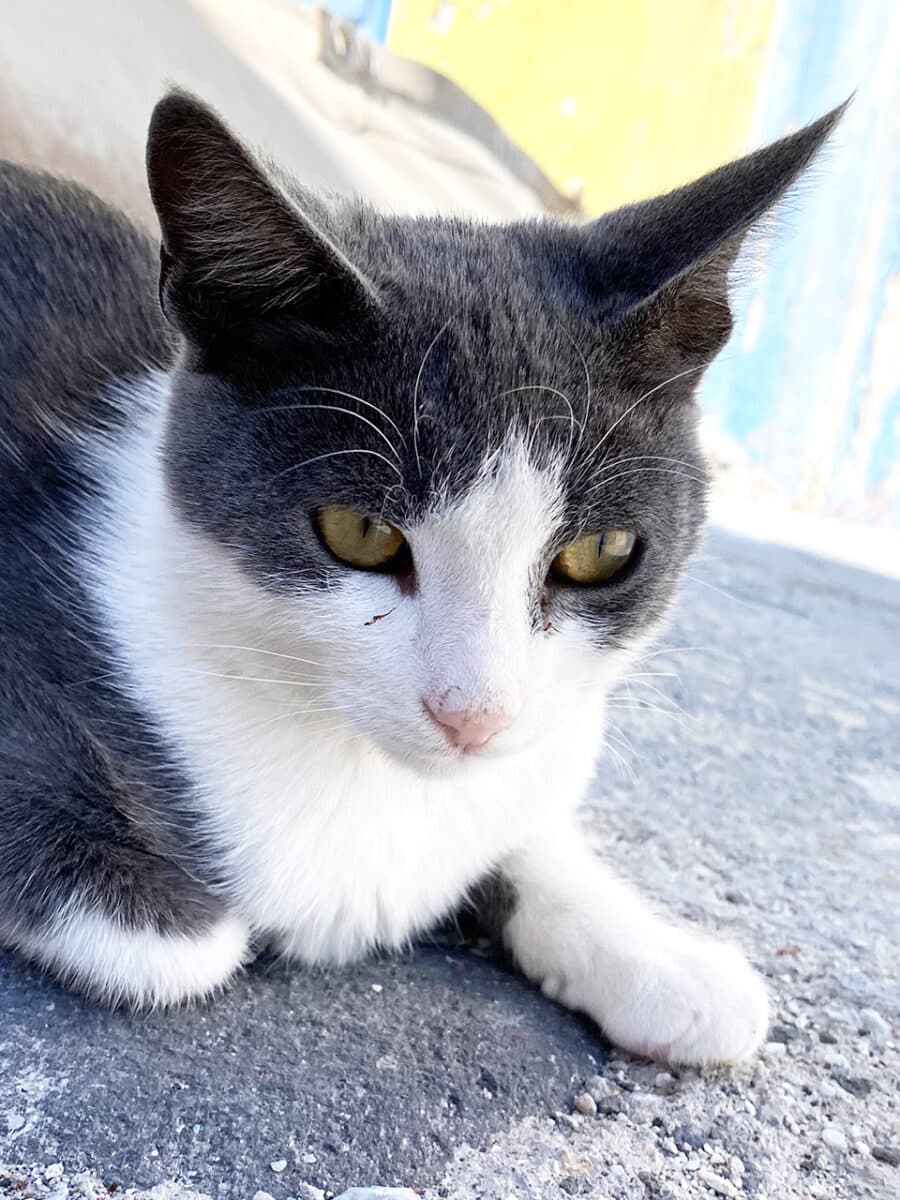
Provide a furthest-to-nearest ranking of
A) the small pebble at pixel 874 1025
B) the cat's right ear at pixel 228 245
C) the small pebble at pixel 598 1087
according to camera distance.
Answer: the small pebble at pixel 874 1025
the small pebble at pixel 598 1087
the cat's right ear at pixel 228 245

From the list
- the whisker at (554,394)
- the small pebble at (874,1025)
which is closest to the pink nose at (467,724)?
the whisker at (554,394)

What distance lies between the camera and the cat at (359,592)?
883 mm

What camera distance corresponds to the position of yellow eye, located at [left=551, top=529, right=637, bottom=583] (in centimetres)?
95

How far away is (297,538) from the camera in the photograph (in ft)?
3.04

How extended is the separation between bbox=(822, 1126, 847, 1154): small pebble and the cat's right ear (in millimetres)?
851

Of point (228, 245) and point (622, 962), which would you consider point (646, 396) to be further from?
point (622, 962)

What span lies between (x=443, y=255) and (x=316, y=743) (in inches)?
20.4

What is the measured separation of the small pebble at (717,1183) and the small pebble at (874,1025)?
32 cm

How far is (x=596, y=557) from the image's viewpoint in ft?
3.21

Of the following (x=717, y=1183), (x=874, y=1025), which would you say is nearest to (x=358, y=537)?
(x=717, y=1183)

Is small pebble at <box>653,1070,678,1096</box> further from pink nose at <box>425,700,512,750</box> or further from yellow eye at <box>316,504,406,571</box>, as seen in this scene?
yellow eye at <box>316,504,406,571</box>

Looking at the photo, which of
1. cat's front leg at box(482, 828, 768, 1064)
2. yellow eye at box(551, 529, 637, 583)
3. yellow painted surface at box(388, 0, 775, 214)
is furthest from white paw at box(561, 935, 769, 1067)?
yellow painted surface at box(388, 0, 775, 214)

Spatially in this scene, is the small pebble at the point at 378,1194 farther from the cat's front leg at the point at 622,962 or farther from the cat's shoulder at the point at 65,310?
the cat's shoulder at the point at 65,310

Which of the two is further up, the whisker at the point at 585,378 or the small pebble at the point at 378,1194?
the whisker at the point at 585,378
